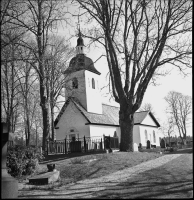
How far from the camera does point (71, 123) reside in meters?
31.1

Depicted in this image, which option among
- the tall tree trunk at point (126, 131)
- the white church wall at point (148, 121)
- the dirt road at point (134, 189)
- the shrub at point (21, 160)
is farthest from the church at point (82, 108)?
the dirt road at point (134, 189)

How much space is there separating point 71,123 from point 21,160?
20354mm

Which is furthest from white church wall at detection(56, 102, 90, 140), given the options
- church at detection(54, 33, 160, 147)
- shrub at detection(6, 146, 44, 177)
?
shrub at detection(6, 146, 44, 177)

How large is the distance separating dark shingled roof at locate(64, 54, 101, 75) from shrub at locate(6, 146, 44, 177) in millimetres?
12549

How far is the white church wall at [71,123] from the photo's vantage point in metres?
30.0

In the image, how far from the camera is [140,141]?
124 ft

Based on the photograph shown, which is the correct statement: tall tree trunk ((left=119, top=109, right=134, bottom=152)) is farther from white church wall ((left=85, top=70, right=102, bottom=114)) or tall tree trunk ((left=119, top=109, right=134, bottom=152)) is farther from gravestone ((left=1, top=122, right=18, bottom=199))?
white church wall ((left=85, top=70, right=102, bottom=114))

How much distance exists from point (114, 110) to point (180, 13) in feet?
85.6

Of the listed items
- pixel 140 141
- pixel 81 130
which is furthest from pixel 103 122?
pixel 140 141

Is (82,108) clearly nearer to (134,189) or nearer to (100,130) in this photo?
(100,130)

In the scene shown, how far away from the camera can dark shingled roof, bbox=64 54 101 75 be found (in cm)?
2739

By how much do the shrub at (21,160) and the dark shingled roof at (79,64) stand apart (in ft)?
41.2

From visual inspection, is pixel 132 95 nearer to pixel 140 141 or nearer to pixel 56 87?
pixel 56 87

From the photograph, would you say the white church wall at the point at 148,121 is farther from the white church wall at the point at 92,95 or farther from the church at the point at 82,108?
the white church wall at the point at 92,95
